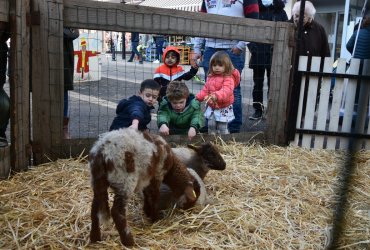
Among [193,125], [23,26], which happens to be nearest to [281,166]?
[193,125]

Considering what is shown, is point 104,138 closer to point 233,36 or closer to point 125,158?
point 125,158

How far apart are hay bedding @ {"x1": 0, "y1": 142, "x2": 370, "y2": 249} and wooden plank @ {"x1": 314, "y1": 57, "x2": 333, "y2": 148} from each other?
Answer: 0.92 meters

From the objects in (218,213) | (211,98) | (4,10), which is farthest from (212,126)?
(4,10)

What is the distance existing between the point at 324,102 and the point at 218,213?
2.61 meters

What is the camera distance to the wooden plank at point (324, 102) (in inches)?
191

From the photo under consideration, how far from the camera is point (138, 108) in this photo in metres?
4.18

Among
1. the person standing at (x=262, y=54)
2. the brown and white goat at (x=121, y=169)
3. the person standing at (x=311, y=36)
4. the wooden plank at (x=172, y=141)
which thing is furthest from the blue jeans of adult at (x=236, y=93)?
the brown and white goat at (x=121, y=169)

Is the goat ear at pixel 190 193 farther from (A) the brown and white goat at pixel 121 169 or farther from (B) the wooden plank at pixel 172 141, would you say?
(B) the wooden plank at pixel 172 141

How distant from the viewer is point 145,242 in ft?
8.29

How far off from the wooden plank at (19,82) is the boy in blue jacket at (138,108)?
0.92 metres

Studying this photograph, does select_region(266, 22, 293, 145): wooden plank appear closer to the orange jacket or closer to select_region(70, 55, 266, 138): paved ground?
select_region(70, 55, 266, 138): paved ground

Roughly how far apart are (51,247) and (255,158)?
8.20 feet

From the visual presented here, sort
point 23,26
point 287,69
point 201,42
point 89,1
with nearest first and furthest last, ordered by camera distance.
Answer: point 23,26 < point 89,1 < point 287,69 < point 201,42

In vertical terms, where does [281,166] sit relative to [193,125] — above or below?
below
